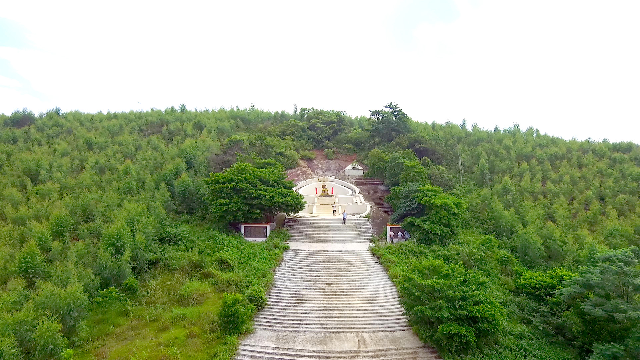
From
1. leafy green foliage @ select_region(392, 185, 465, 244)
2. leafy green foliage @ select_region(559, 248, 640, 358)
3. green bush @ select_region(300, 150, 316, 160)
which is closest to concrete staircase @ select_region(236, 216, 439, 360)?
leafy green foliage @ select_region(392, 185, 465, 244)

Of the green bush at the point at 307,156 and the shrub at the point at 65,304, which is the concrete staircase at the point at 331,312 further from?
the green bush at the point at 307,156

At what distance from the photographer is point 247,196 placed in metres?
19.0

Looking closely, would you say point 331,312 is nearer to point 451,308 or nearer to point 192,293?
point 451,308

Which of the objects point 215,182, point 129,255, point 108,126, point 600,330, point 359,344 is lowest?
point 359,344

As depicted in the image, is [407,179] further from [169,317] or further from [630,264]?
[169,317]

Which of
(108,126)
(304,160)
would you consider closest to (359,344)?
(304,160)

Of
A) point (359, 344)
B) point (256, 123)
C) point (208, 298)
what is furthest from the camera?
point (256, 123)

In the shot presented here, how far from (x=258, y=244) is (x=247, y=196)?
2.49 metres

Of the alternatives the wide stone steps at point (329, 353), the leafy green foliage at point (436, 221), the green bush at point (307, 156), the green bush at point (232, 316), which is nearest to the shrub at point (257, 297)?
the green bush at point (232, 316)

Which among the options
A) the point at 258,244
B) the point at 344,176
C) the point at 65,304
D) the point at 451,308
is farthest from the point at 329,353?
the point at 344,176

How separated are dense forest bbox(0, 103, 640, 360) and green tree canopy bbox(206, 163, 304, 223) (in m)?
0.14

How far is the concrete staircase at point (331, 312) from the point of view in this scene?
437 inches

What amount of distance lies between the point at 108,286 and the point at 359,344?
29.8 feet

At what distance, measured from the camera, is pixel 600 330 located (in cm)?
1051
